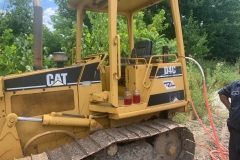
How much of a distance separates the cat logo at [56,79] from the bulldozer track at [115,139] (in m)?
0.75

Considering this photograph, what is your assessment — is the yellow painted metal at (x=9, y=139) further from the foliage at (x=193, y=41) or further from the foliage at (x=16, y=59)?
the foliage at (x=193, y=41)

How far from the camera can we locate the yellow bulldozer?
287 cm

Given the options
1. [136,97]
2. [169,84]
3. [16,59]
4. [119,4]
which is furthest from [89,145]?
[16,59]

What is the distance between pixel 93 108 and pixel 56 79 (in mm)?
608

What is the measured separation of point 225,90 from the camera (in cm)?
340

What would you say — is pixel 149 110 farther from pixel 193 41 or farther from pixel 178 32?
pixel 193 41

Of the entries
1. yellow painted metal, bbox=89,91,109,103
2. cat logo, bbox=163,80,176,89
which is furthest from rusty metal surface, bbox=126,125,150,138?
cat logo, bbox=163,80,176,89

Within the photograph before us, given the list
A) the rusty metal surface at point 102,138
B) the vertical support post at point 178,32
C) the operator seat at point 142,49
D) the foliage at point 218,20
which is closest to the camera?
the rusty metal surface at point 102,138

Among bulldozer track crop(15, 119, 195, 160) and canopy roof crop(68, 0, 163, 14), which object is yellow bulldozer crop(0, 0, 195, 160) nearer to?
bulldozer track crop(15, 119, 195, 160)

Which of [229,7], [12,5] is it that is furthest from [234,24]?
[12,5]

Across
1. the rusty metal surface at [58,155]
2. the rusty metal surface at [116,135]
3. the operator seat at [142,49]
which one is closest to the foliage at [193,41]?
the operator seat at [142,49]

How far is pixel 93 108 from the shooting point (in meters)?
3.24

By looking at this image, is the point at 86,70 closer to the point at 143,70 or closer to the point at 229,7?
the point at 143,70

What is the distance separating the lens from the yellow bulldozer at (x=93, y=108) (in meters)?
2.87
